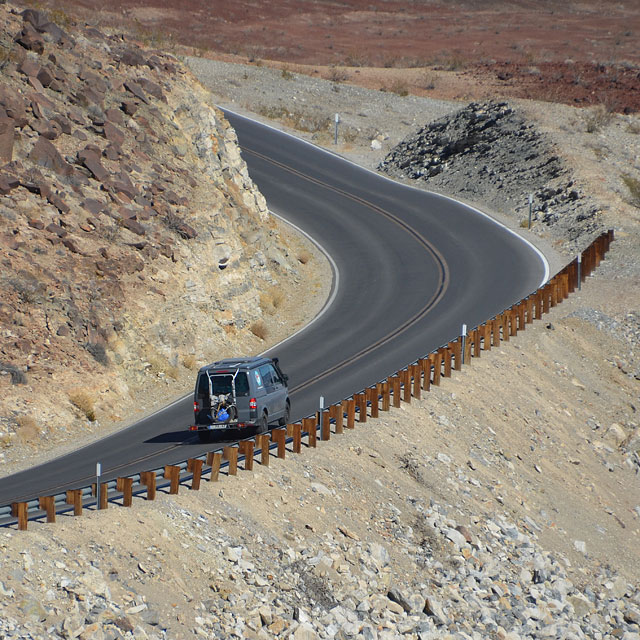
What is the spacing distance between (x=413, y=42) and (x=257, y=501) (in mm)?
89705

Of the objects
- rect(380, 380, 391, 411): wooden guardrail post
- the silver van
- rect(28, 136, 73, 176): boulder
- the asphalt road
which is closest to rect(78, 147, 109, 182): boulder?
rect(28, 136, 73, 176): boulder

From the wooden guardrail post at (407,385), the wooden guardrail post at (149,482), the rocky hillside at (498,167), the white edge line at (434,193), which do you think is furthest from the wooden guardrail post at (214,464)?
the rocky hillside at (498,167)

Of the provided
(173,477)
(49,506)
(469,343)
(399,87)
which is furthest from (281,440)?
(399,87)

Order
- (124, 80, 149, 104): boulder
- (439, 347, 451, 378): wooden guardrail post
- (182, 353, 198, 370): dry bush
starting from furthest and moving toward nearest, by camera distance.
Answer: (124, 80, 149, 104): boulder < (182, 353, 198, 370): dry bush < (439, 347, 451, 378): wooden guardrail post

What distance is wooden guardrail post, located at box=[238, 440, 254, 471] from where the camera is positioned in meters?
21.1

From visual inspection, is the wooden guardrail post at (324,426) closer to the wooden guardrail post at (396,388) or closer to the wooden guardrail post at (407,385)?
the wooden guardrail post at (396,388)

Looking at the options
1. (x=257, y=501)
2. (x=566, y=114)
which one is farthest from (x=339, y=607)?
(x=566, y=114)

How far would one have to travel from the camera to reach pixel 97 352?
100.0ft

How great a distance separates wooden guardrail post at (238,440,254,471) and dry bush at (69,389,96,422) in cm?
869

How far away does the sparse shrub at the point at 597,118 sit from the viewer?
57875 mm

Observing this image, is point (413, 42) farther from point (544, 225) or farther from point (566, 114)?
point (544, 225)

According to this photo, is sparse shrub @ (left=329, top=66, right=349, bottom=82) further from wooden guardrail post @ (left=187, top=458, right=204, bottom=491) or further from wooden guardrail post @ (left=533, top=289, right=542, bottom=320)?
wooden guardrail post @ (left=187, top=458, right=204, bottom=491)

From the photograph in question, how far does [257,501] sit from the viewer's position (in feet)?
66.4

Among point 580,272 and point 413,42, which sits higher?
point 413,42
